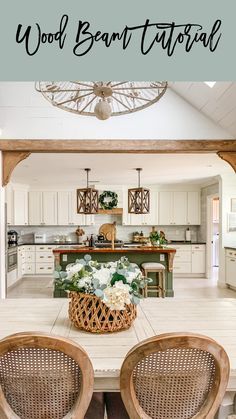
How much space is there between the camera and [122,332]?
5.65 feet

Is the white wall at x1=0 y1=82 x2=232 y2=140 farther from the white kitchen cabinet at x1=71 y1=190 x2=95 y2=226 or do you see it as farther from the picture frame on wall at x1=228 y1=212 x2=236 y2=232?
the white kitchen cabinet at x1=71 y1=190 x2=95 y2=226

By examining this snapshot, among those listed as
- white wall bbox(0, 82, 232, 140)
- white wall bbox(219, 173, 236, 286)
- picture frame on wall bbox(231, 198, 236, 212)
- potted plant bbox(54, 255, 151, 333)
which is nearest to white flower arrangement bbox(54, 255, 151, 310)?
potted plant bbox(54, 255, 151, 333)

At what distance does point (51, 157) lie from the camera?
209 inches

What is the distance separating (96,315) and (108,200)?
7111mm

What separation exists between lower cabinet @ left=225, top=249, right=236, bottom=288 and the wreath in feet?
10.5

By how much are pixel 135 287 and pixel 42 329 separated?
54 cm

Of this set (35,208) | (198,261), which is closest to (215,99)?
(198,261)

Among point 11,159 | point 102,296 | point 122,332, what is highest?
point 11,159

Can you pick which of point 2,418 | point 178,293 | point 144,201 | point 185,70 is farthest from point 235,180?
point 2,418

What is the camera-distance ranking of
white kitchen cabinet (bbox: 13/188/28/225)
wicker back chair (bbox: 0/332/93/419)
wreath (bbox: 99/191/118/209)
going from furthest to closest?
wreath (bbox: 99/191/118/209), white kitchen cabinet (bbox: 13/188/28/225), wicker back chair (bbox: 0/332/93/419)

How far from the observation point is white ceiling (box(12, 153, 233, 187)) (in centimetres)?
533

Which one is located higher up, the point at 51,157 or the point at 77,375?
the point at 51,157

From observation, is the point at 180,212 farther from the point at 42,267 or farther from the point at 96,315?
the point at 96,315

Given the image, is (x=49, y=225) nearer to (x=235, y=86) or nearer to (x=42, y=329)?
(x=235, y=86)
